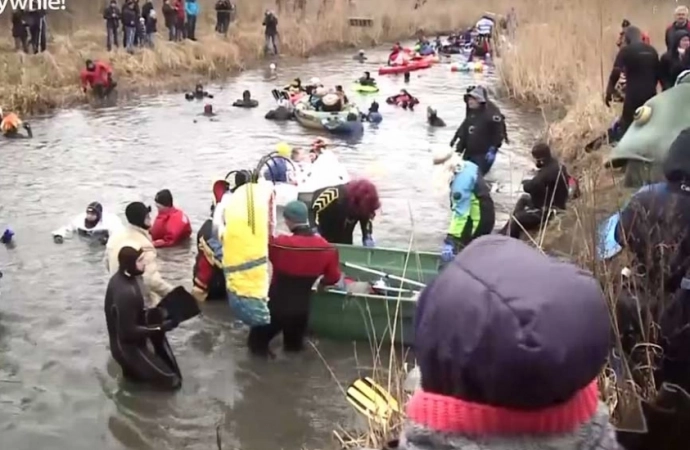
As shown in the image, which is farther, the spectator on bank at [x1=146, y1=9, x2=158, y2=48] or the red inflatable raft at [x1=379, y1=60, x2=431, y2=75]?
the red inflatable raft at [x1=379, y1=60, x2=431, y2=75]

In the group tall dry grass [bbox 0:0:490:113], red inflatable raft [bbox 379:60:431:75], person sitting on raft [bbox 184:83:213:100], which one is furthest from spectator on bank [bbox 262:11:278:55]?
person sitting on raft [bbox 184:83:213:100]

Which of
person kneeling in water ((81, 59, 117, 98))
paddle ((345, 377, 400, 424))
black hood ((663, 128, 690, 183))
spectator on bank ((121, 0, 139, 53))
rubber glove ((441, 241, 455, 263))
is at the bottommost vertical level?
rubber glove ((441, 241, 455, 263))

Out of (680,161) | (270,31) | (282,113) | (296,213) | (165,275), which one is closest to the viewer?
(680,161)

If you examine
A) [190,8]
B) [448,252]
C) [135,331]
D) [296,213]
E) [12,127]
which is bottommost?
[135,331]

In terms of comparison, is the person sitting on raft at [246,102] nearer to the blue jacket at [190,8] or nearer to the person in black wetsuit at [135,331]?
the blue jacket at [190,8]

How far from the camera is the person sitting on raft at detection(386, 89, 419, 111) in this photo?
22.2 meters

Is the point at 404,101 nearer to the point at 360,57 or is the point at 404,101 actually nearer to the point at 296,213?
the point at 360,57

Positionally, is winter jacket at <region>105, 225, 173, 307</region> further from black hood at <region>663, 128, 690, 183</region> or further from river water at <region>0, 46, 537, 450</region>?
black hood at <region>663, 128, 690, 183</region>

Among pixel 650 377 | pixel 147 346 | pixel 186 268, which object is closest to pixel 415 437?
pixel 650 377

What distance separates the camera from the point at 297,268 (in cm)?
781

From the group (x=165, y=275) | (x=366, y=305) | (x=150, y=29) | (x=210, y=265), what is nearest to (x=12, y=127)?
(x=165, y=275)

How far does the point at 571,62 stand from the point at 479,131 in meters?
7.86

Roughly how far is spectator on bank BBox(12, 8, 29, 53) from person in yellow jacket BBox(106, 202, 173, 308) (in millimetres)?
18375

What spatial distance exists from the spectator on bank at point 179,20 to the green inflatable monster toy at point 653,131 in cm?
2083
